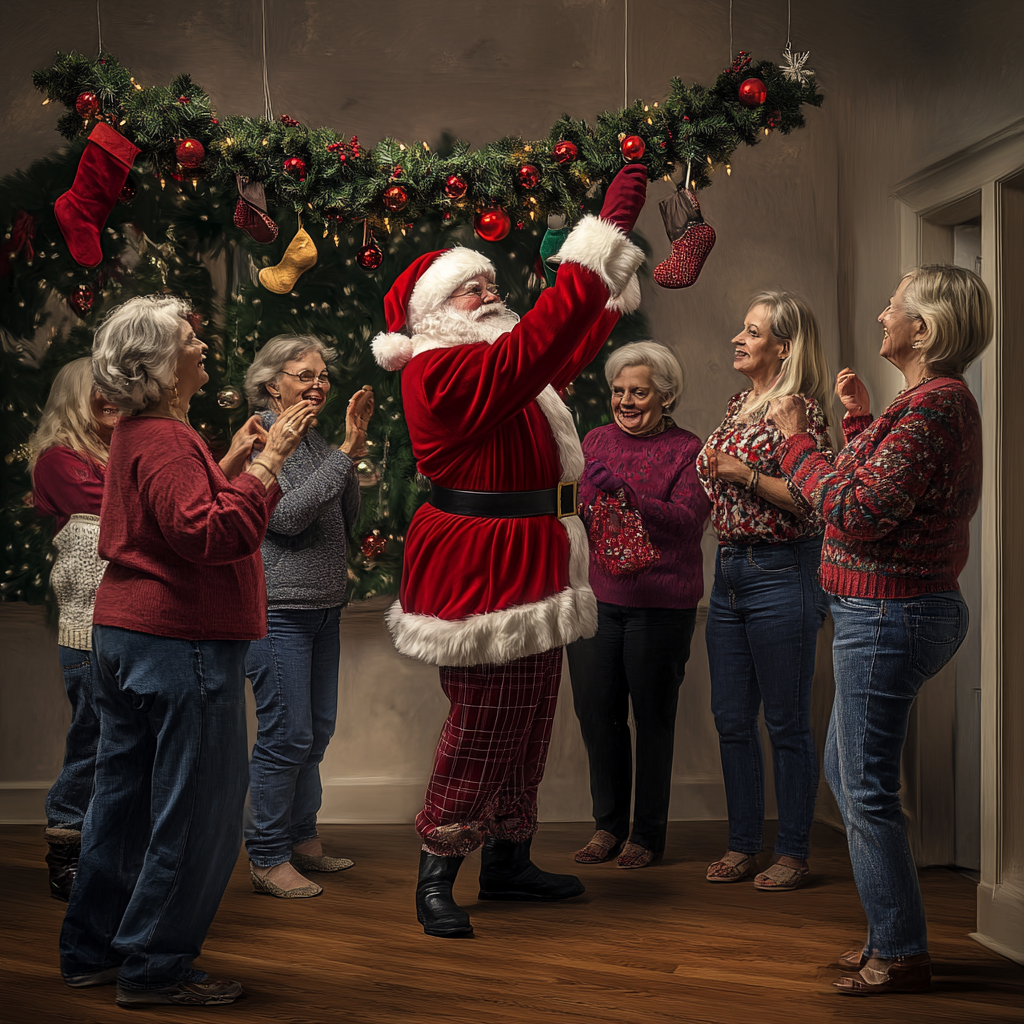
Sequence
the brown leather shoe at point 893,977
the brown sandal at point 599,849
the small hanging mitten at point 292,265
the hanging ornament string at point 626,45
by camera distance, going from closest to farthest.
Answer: the brown leather shoe at point 893,977, the small hanging mitten at point 292,265, the brown sandal at point 599,849, the hanging ornament string at point 626,45

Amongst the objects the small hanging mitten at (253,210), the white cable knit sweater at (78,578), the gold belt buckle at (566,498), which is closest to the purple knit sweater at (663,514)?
the gold belt buckle at (566,498)

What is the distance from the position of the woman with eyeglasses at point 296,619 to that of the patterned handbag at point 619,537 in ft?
2.44

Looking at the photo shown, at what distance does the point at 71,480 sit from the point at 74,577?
27cm

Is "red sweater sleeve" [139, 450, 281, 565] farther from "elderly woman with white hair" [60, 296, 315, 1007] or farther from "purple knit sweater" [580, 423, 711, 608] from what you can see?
"purple knit sweater" [580, 423, 711, 608]

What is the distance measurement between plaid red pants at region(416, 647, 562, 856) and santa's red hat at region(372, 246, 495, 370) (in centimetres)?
85

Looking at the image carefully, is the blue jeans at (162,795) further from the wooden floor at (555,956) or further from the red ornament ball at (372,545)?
the red ornament ball at (372,545)

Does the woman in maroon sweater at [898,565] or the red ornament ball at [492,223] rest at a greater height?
the red ornament ball at [492,223]

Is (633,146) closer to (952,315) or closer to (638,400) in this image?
(638,400)

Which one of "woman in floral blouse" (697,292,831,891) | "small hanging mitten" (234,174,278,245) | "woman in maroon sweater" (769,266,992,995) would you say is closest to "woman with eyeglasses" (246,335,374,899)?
"small hanging mitten" (234,174,278,245)

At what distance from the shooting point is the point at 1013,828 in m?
2.59

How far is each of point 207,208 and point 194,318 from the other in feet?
1.39

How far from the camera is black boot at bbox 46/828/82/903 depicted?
2.89m

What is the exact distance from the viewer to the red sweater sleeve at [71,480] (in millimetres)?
2941

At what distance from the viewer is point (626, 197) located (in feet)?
8.29
